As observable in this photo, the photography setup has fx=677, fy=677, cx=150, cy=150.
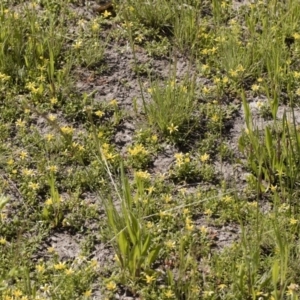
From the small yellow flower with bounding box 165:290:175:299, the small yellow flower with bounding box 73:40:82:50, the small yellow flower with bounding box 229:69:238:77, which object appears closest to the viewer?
the small yellow flower with bounding box 165:290:175:299

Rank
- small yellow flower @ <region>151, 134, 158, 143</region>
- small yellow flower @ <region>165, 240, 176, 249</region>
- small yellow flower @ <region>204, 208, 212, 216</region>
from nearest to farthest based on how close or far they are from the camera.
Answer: small yellow flower @ <region>165, 240, 176, 249</region>, small yellow flower @ <region>204, 208, 212, 216</region>, small yellow flower @ <region>151, 134, 158, 143</region>

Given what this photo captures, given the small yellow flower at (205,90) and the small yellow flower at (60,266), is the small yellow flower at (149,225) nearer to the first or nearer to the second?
the small yellow flower at (60,266)

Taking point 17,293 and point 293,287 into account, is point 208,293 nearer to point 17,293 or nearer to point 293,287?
point 293,287

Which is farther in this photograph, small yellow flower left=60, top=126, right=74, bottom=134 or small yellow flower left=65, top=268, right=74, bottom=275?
small yellow flower left=60, top=126, right=74, bottom=134

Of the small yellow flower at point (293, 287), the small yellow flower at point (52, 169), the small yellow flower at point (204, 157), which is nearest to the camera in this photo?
the small yellow flower at point (293, 287)

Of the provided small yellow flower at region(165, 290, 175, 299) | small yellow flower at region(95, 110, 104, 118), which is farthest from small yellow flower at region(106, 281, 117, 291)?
small yellow flower at region(95, 110, 104, 118)

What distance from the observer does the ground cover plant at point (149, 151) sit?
3.43 m

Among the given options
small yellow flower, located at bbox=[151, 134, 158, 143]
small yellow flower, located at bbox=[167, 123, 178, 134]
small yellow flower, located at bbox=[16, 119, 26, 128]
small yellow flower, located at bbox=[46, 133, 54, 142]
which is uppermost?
small yellow flower, located at bbox=[16, 119, 26, 128]

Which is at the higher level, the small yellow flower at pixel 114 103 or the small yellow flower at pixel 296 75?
the small yellow flower at pixel 296 75

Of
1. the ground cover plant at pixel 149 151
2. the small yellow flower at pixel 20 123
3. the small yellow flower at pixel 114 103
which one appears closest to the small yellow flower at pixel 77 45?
the ground cover plant at pixel 149 151

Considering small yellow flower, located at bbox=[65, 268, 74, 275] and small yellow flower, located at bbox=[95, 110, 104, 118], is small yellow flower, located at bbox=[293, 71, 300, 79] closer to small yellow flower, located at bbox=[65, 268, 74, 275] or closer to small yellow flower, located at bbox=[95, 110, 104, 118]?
small yellow flower, located at bbox=[95, 110, 104, 118]

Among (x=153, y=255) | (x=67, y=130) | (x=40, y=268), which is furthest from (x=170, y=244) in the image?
(x=67, y=130)

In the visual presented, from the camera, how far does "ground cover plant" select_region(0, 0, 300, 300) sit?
3.43 metres

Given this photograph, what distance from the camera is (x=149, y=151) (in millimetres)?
4180
